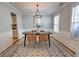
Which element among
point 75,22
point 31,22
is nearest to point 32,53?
point 75,22

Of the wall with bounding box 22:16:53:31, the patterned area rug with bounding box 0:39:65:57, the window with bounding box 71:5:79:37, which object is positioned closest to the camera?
the patterned area rug with bounding box 0:39:65:57

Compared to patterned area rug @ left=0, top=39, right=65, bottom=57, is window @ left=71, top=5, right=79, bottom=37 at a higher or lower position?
higher

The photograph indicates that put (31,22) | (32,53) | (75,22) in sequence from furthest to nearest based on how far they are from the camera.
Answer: (31,22) → (75,22) → (32,53)

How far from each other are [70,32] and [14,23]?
4.06 metres

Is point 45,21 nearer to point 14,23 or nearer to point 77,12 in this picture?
point 14,23

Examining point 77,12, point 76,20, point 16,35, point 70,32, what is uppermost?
point 77,12

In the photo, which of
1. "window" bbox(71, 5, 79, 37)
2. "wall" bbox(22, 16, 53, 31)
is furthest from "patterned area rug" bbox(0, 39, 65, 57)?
"wall" bbox(22, 16, 53, 31)

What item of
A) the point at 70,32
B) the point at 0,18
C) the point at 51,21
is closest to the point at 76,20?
the point at 70,32

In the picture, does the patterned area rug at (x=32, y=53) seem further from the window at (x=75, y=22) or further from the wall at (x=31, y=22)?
the wall at (x=31, y=22)

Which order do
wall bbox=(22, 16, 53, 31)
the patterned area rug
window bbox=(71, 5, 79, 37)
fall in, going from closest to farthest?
the patterned area rug → window bbox=(71, 5, 79, 37) → wall bbox=(22, 16, 53, 31)

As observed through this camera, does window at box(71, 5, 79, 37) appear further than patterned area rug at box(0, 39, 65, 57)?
Yes

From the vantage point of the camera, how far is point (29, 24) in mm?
7898

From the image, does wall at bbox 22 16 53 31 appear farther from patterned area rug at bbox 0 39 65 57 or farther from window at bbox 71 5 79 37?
window at bbox 71 5 79 37

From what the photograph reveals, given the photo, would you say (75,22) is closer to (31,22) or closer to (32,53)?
(32,53)
